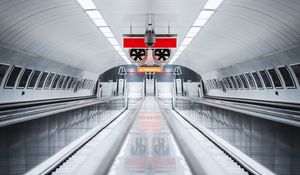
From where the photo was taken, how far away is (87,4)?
12812mm

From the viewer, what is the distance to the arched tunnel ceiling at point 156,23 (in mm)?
12039

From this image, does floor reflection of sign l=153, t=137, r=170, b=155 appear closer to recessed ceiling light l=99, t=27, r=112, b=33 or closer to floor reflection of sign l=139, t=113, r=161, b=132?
floor reflection of sign l=139, t=113, r=161, b=132

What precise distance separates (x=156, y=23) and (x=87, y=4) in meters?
4.90

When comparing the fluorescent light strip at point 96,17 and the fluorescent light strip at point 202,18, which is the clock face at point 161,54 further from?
the fluorescent light strip at point 96,17

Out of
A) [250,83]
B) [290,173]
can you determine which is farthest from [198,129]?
[250,83]

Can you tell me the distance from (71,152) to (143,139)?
259 cm

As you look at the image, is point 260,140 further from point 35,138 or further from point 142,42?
point 142,42

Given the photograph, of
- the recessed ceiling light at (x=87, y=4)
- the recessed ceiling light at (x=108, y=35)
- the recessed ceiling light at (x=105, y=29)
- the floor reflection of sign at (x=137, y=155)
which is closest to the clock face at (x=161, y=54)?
the recessed ceiling light at (x=105, y=29)

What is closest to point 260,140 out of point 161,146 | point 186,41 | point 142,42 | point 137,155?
point 137,155

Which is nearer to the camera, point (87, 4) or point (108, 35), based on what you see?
point (87, 4)

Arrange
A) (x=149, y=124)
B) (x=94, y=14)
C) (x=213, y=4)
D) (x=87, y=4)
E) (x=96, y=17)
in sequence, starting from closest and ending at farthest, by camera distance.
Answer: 1. (x=87, y=4)
2. (x=213, y=4)
3. (x=149, y=124)
4. (x=94, y=14)
5. (x=96, y=17)

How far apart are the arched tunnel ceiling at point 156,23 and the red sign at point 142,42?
1253 mm

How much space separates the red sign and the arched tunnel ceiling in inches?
49.3

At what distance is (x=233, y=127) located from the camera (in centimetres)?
840
